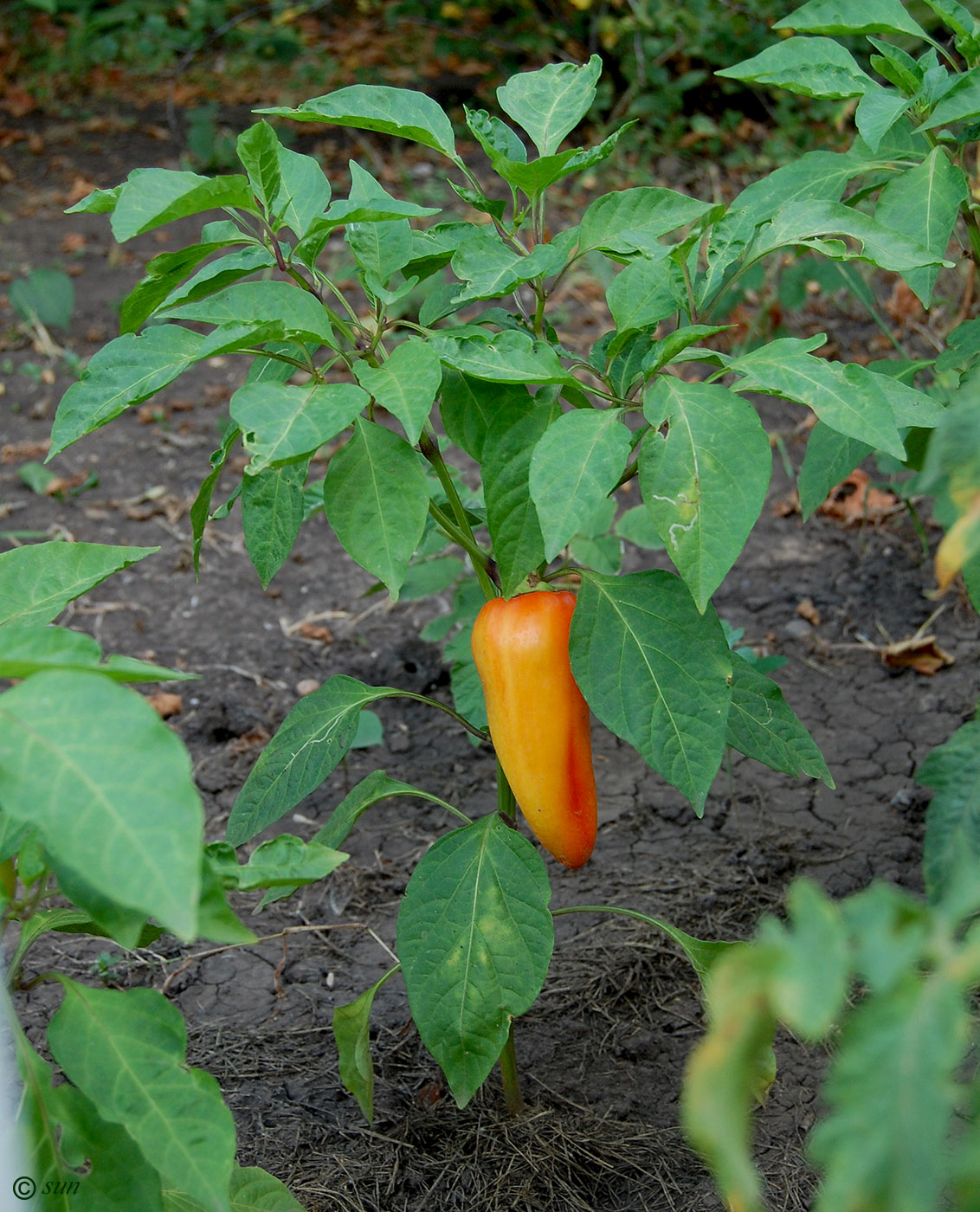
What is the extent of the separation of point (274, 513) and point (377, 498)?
8.3 inches

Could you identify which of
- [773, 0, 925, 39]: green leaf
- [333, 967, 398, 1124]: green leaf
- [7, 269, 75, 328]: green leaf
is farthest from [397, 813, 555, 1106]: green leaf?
[7, 269, 75, 328]: green leaf

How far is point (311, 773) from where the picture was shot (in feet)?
4.76

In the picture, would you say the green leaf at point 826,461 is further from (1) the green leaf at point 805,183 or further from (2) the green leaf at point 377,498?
(2) the green leaf at point 377,498

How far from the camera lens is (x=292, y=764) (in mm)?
1465

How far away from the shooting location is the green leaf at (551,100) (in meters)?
1.36

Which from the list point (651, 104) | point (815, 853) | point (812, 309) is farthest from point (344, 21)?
point (815, 853)

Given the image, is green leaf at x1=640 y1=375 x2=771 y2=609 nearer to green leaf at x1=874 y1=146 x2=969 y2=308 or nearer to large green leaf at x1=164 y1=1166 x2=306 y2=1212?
green leaf at x1=874 y1=146 x2=969 y2=308

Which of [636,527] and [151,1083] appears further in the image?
[636,527]

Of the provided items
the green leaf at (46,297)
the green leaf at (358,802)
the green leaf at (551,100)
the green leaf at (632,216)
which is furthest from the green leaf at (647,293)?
the green leaf at (46,297)

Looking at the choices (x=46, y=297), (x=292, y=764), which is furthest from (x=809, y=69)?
(x=46, y=297)

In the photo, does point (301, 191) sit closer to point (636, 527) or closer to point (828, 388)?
point (828, 388)

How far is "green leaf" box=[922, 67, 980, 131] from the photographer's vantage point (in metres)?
1.42

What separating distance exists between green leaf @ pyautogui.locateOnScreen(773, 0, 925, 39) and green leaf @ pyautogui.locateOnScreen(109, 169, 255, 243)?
0.83 m

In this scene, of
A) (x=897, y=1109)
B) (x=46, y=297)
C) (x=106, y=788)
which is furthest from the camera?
(x=46, y=297)
